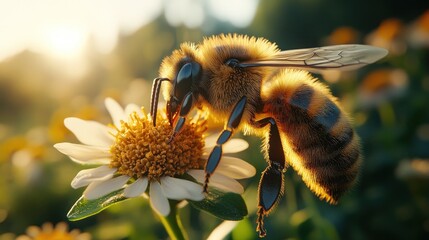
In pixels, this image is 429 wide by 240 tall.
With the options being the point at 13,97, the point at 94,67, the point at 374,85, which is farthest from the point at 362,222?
the point at 13,97

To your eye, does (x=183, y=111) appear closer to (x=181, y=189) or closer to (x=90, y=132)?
(x=181, y=189)

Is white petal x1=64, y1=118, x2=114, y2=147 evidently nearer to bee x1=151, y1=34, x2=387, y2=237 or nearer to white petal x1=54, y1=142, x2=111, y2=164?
white petal x1=54, y1=142, x2=111, y2=164

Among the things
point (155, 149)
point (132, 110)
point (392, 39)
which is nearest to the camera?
point (155, 149)

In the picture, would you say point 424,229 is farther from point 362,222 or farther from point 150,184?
point 150,184

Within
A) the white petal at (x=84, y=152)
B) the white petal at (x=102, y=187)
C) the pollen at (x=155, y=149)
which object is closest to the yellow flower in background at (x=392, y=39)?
the pollen at (x=155, y=149)

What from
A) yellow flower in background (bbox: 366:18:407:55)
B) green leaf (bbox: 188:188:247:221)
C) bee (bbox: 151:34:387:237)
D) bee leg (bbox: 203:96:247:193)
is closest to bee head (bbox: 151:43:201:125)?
bee (bbox: 151:34:387:237)

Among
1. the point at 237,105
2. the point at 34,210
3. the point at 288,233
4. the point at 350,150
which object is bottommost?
the point at 288,233

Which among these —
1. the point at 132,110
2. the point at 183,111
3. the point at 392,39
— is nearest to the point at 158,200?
the point at 183,111
